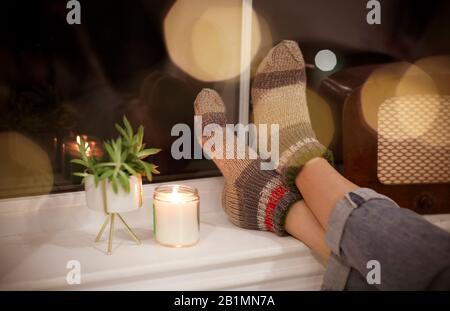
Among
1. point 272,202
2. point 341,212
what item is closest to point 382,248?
point 341,212

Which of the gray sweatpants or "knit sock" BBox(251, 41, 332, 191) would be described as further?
"knit sock" BBox(251, 41, 332, 191)

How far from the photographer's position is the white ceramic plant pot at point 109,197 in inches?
27.9

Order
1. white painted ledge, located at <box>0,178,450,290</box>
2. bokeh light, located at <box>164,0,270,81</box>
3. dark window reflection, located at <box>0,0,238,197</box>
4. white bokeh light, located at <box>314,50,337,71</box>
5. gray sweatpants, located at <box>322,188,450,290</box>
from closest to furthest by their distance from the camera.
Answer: gray sweatpants, located at <box>322,188,450,290</box>, white painted ledge, located at <box>0,178,450,290</box>, dark window reflection, located at <box>0,0,238,197</box>, bokeh light, located at <box>164,0,270,81</box>, white bokeh light, located at <box>314,50,337,71</box>

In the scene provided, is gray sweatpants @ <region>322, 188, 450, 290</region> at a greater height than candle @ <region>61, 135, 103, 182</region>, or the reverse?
candle @ <region>61, 135, 103, 182</region>

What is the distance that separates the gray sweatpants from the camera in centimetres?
58

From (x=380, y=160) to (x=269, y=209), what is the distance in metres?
0.23

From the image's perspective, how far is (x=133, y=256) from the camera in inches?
29.1

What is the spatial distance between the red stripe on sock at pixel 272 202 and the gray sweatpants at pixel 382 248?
0.61 ft

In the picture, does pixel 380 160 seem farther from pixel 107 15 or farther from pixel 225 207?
pixel 107 15

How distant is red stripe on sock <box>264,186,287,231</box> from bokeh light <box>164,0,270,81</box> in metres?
0.28

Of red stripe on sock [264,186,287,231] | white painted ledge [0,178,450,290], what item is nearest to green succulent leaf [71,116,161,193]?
white painted ledge [0,178,450,290]

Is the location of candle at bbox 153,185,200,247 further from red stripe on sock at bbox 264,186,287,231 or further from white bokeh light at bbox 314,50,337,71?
white bokeh light at bbox 314,50,337,71

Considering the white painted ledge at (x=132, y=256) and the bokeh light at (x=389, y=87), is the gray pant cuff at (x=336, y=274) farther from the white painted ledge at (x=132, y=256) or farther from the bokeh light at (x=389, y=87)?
the bokeh light at (x=389, y=87)

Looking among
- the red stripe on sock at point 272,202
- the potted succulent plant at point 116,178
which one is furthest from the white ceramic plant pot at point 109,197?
the red stripe on sock at point 272,202
